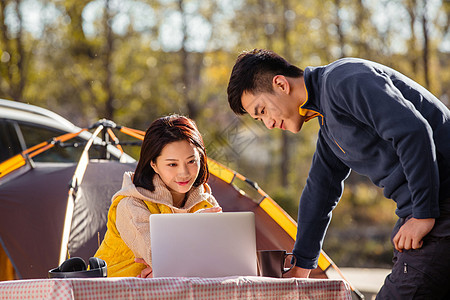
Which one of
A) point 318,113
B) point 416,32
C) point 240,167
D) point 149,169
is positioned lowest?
point 240,167

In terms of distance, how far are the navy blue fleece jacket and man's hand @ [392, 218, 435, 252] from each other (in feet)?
0.07

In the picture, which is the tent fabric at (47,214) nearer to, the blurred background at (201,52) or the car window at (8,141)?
the car window at (8,141)

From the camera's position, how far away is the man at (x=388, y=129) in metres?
1.56

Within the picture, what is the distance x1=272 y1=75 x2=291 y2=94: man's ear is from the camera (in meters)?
A: 1.91

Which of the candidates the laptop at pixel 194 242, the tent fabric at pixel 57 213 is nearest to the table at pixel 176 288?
the laptop at pixel 194 242

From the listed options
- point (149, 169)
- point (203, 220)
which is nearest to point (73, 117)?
point (149, 169)

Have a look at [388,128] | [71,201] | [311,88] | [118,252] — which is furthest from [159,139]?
[388,128]

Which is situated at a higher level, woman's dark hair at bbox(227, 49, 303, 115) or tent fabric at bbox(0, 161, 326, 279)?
woman's dark hair at bbox(227, 49, 303, 115)

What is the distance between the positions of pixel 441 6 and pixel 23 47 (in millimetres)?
7716

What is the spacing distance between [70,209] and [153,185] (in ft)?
2.80

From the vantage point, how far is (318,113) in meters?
1.91

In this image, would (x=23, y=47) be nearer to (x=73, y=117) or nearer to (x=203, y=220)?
(x=73, y=117)

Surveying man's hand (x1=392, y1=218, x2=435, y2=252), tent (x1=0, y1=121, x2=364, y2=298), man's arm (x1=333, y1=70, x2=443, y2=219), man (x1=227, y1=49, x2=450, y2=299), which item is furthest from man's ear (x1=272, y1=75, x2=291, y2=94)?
tent (x1=0, y1=121, x2=364, y2=298)

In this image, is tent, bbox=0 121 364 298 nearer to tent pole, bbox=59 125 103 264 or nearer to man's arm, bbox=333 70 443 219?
tent pole, bbox=59 125 103 264
